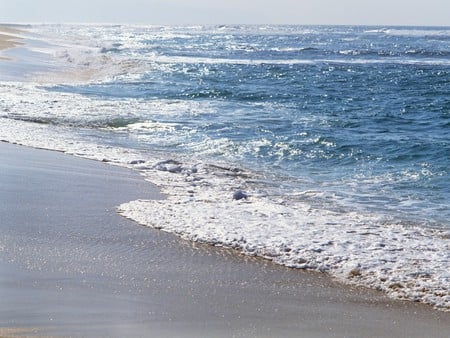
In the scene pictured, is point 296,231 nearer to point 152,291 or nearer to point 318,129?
point 152,291

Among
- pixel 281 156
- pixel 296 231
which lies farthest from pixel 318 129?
pixel 296 231

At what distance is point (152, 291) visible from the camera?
5.56 m

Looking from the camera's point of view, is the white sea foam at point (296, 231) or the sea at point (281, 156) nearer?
the white sea foam at point (296, 231)

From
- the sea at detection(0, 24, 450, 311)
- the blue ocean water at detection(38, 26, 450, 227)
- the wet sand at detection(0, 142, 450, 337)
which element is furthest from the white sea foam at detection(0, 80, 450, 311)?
the blue ocean water at detection(38, 26, 450, 227)

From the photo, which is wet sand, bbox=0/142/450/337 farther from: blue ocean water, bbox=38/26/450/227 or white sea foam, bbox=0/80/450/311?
blue ocean water, bbox=38/26/450/227

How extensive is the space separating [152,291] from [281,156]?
27.7 ft

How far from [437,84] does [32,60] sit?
19.6 meters

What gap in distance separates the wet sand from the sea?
1.20 feet

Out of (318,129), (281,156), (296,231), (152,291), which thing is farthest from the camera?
(318,129)

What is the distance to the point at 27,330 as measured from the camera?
4.52 metres

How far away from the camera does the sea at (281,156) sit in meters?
7.07

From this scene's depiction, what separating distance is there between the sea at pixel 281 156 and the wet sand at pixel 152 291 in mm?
367

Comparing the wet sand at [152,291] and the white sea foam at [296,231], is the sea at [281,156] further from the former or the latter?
the wet sand at [152,291]

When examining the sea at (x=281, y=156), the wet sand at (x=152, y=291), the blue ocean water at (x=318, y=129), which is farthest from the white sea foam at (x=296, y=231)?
the blue ocean water at (x=318, y=129)
